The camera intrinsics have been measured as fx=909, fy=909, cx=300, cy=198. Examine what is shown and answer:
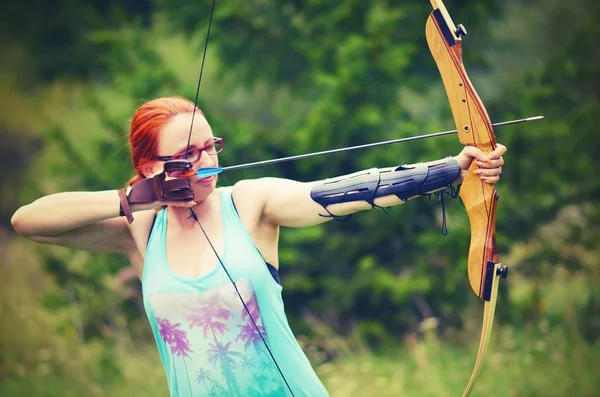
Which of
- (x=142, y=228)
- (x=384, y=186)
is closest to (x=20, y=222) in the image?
(x=142, y=228)

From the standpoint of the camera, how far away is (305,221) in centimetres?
233

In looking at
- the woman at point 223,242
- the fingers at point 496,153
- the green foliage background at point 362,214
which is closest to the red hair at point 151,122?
the woman at point 223,242

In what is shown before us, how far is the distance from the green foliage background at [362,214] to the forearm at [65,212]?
2374mm

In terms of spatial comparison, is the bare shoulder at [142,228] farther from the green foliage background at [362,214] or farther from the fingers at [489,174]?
the green foliage background at [362,214]

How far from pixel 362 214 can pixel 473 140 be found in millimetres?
3022

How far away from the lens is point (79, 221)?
2.49 meters

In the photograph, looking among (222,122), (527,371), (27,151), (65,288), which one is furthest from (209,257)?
(27,151)

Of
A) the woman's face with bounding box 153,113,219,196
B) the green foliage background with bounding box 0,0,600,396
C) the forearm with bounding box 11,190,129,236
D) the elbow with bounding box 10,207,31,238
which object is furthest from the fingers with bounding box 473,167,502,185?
the green foliage background with bounding box 0,0,600,396

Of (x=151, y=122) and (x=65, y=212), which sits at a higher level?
(x=151, y=122)

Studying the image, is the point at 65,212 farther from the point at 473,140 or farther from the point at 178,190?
the point at 473,140

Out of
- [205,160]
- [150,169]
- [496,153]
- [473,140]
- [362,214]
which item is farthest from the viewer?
[362,214]

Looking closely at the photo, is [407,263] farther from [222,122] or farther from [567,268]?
[222,122]

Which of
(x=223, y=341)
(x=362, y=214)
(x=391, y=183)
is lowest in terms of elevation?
(x=362, y=214)

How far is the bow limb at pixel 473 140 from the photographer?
2.29 meters
